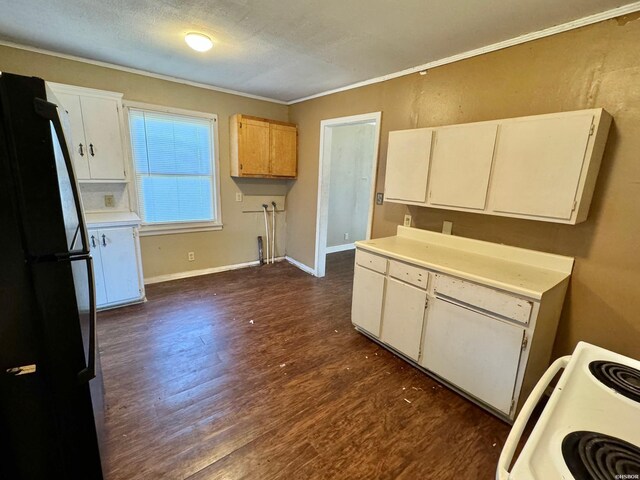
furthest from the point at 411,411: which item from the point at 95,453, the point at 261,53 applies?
the point at 261,53

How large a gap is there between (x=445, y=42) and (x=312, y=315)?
109 inches

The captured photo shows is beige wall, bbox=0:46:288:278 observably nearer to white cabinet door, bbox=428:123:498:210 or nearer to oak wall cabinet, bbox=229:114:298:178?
oak wall cabinet, bbox=229:114:298:178

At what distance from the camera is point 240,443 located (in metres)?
1.65

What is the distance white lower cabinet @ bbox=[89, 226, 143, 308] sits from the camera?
291 cm

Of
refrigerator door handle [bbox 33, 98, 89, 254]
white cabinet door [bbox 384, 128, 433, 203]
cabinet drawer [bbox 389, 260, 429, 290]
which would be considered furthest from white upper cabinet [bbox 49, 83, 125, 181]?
cabinet drawer [bbox 389, 260, 429, 290]

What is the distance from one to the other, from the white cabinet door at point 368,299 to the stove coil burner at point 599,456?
1.78 metres

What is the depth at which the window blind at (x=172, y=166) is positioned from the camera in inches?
139

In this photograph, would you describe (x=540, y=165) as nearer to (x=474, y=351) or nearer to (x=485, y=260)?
(x=485, y=260)

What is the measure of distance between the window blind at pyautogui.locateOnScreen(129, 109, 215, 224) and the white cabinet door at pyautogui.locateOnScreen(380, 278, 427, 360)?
2.93 m

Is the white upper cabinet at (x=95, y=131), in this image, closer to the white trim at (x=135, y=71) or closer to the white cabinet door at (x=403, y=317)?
the white trim at (x=135, y=71)

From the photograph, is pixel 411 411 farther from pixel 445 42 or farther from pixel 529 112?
pixel 445 42

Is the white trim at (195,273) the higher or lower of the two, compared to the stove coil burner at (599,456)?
lower

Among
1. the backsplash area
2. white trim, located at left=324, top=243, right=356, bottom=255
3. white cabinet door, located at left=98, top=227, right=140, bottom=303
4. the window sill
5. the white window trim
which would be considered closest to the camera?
white cabinet door, located at left=98, top=227, right=140, bottom=303

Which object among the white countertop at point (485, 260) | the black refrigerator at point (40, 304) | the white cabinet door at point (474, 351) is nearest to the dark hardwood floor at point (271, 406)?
the white cabinet door at point (474, 351)
